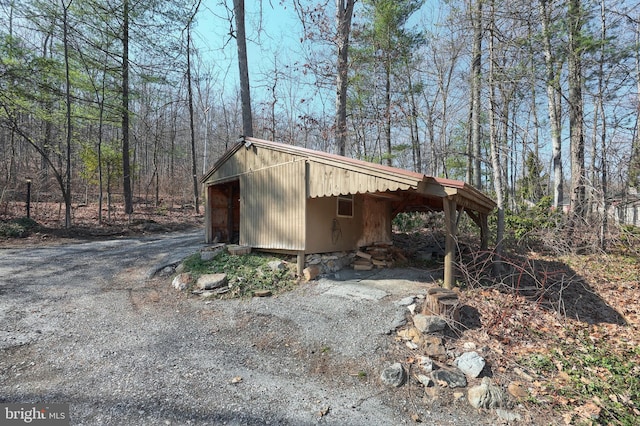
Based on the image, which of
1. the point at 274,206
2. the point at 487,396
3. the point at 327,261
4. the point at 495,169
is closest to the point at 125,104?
the point at 274,206

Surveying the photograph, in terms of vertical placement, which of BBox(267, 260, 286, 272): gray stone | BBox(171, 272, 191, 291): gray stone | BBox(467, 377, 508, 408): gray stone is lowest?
BBox(467, 377, 508, 408): gray stone

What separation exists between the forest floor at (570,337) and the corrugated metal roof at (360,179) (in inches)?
60.5

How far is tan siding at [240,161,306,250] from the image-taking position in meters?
6.48

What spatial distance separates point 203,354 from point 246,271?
2712mm

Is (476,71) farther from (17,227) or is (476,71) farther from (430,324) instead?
(17,227)

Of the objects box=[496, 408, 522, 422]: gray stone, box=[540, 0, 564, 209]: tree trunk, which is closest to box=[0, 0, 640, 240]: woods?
box=[540, 0, 564, 209]: tree trunk

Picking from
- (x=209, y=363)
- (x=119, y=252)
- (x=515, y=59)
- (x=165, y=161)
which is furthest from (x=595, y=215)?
(x=165, y=161)

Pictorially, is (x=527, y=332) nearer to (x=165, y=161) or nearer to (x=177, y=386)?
(x=177, y=386)

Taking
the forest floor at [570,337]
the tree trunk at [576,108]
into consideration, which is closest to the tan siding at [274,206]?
the forest floor at [570,337]

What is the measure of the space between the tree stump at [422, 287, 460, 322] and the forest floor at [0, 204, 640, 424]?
246 millimetres

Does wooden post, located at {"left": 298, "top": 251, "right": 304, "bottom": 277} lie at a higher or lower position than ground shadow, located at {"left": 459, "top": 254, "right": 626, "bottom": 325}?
higher

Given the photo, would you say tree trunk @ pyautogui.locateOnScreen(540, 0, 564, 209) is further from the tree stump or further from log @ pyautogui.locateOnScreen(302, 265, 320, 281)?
log @ pyautogui.locateOnScreen(302, 265, 320, 281)

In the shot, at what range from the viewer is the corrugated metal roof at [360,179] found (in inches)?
198

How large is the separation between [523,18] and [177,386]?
10291 mm
